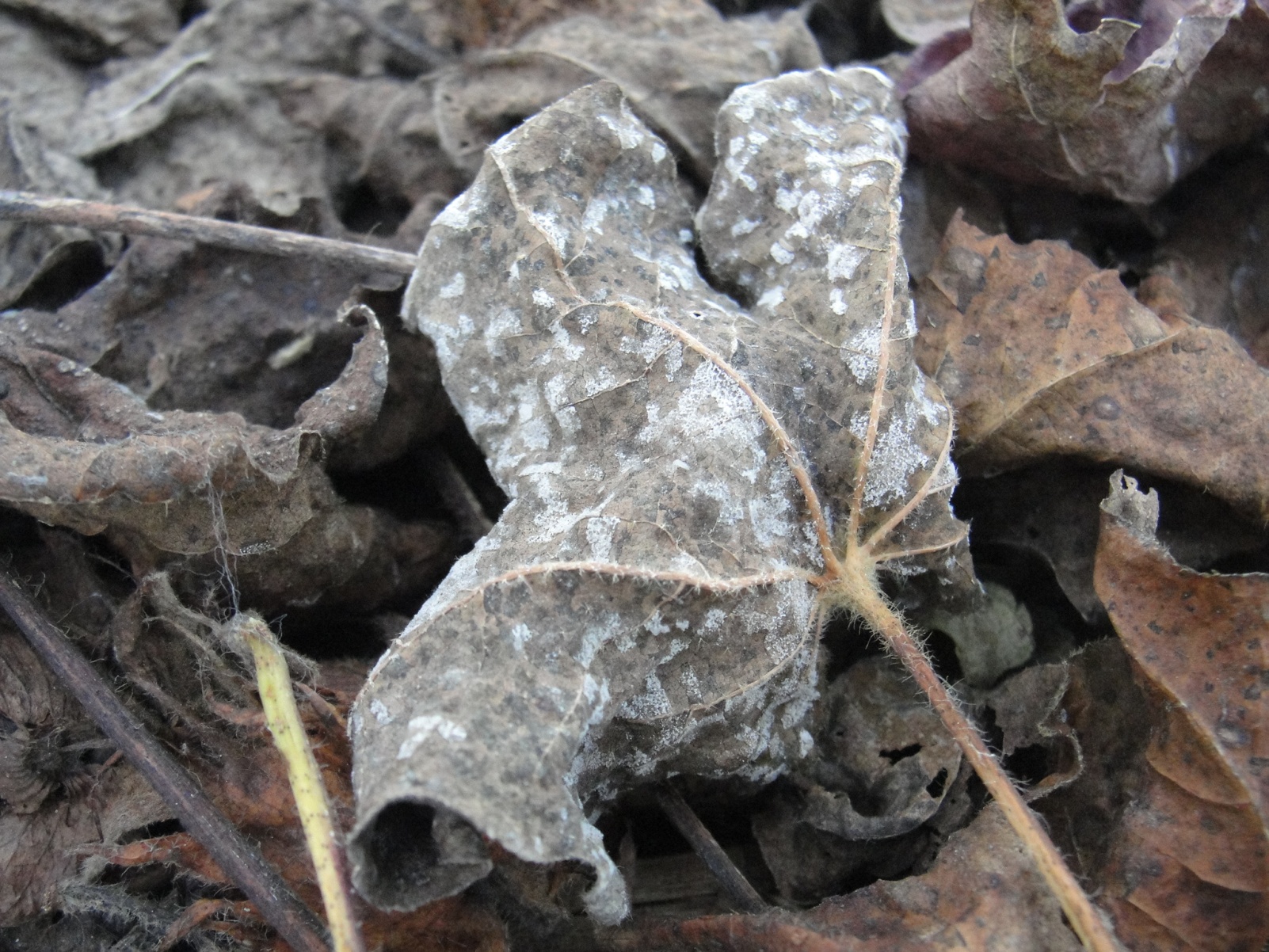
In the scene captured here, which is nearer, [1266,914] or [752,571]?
[1266,914]

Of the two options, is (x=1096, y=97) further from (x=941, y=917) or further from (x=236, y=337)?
(x=236, y=337)

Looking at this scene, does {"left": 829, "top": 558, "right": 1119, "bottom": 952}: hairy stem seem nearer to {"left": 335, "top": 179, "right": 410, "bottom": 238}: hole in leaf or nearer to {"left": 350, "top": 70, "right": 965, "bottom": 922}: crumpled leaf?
{"left": 350, "top": 70, "right": 965, "bottom": 922}: crumpled leaf

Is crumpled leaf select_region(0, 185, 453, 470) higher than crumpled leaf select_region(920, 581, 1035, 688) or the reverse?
higher

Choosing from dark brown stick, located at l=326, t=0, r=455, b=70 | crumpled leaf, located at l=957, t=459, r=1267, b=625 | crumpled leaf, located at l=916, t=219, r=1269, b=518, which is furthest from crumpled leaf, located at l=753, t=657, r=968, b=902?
dark brown stick, located at l=326, t=0, r=455, b=70

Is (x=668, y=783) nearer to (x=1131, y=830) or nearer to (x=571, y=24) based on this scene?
(x=1131, y=830)

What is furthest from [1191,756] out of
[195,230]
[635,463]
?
[195,230]

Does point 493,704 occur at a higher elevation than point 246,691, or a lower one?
higher

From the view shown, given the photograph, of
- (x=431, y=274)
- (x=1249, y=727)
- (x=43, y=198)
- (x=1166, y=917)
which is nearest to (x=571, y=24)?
(x=431, y=274)

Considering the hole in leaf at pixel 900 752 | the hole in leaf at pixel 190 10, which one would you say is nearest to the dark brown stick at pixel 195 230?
the hole in leaf at pixel 190 10
